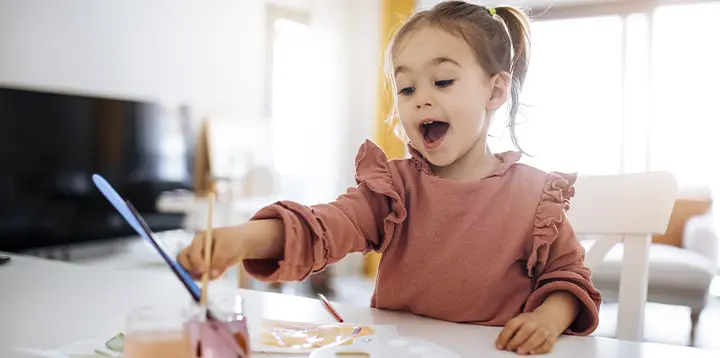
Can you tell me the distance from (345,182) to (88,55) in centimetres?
277

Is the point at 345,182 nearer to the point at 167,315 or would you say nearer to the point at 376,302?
the point at 376,302

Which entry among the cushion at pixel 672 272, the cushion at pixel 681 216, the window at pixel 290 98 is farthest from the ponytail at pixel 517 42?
the window at pixel 290 98

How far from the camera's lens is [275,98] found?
4.91 m

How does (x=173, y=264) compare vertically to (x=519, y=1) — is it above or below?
below

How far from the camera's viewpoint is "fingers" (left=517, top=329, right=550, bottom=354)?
28.5 inches

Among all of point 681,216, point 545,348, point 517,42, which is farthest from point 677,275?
point 545,348

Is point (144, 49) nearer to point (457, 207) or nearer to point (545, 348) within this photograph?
point (457, 207)

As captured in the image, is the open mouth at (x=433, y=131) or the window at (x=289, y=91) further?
the window at (x=289, y=91)

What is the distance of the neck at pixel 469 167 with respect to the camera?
1038mm

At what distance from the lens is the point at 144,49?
11.9ft

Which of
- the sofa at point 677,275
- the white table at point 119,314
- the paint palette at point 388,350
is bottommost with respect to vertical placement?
the sofa at point 677,275

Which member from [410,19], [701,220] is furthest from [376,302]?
[701,220]

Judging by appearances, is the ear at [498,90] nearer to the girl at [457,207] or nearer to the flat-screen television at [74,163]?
the girl at [457,207]

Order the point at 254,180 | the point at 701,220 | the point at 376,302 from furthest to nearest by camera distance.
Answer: the point at 254,180
the point at 701,220
the point at 376,302
